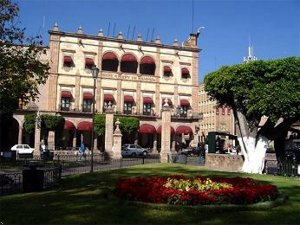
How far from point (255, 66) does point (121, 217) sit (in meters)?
18.2

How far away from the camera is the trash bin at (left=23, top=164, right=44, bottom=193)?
16.8m

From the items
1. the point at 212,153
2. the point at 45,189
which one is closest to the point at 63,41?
the point at 212,153

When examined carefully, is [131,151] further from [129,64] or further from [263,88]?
[263,88]

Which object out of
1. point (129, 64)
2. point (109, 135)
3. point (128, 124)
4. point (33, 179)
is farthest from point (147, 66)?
point (33, 179)

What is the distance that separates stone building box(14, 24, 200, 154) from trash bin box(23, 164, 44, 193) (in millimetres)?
41460

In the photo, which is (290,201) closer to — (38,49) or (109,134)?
(38,49)

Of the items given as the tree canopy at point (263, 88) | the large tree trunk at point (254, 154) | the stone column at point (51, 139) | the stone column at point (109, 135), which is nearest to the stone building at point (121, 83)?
the stone column at point (51, 139)

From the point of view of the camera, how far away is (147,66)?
216 ft

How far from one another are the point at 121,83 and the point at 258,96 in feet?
125

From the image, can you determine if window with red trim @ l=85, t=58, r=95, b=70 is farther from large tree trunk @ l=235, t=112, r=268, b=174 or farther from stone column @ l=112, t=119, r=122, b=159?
→ large tree trunk @ l=235, t=112, r=268, b=174

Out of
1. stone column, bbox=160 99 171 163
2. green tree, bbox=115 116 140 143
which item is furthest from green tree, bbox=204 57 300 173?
green tree, bbox=115 116 140 143

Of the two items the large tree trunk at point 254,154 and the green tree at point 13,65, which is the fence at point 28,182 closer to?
the green tree at point 13,65

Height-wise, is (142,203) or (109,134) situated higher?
(109,134)

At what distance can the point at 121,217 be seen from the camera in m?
11.2
